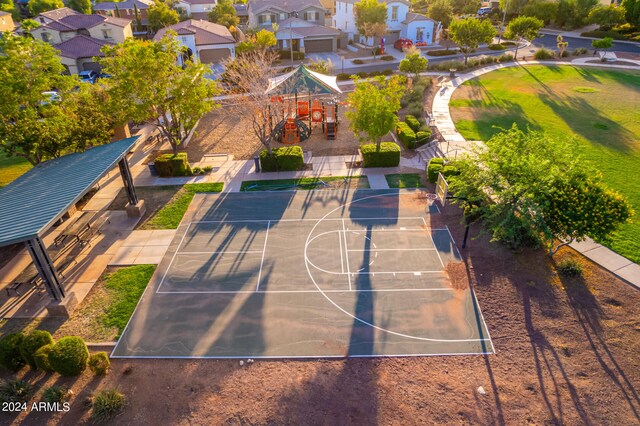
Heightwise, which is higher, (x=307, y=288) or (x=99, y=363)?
(x=99, y=363)

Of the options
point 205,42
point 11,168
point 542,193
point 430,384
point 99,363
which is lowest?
point 430,384

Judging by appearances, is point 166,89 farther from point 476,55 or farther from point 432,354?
point 476,55

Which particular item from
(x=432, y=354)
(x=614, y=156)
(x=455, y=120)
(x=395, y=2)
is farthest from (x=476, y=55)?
(x=432, y=354)

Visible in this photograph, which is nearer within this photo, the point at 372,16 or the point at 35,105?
the point at 35,105

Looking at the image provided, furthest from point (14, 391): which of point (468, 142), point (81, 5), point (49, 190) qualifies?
point (81, 5)

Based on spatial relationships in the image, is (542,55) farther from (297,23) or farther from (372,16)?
(297,23)

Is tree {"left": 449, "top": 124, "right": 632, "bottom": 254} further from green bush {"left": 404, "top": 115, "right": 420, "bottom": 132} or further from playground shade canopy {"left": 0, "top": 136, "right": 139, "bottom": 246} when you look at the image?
playground shade canopy {"left": 0, "top": 136, "right": 139, "bottom": 246}

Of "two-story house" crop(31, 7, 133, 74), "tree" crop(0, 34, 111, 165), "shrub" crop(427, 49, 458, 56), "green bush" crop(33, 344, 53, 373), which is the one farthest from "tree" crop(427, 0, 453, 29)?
"green bush" crop(33, 344, 53, 373)
